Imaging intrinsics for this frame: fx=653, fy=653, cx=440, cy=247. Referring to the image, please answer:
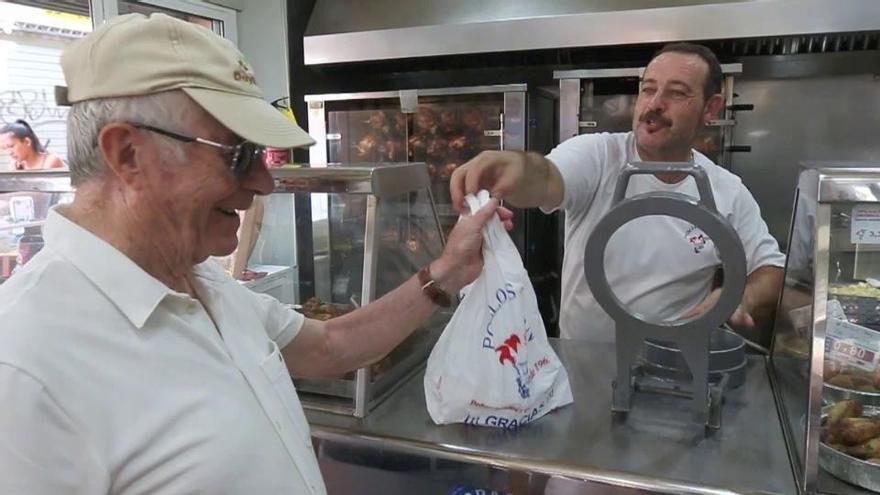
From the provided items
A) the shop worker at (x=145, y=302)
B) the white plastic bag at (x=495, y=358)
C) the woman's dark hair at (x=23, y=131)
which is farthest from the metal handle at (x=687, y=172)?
the woman's dark hair at (x=23, y=131)

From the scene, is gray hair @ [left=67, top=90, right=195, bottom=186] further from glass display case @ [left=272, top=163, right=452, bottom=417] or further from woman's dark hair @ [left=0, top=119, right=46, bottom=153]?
woman's dark hair @ [left=0, top=119, right=46, bottom=153]

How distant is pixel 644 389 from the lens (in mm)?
1252

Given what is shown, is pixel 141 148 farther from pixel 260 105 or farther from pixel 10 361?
pixel 10 361

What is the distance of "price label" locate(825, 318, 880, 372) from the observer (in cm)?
104

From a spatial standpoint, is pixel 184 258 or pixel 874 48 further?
pixel 874 48

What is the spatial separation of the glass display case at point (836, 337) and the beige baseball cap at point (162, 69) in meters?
0.79

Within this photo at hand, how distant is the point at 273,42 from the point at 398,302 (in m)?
2.83

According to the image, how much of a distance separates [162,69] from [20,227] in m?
1.49

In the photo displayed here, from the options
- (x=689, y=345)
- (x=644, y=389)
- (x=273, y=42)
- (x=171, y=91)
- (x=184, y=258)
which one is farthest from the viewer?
(x=273, y=42)

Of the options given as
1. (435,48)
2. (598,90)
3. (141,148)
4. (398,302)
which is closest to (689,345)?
(398,302)

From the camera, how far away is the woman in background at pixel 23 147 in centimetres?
289

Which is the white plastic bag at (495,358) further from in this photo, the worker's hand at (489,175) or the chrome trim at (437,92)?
the chrome trim at (437,92)

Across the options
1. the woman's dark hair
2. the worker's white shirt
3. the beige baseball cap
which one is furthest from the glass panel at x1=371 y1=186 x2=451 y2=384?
the woman's dark hair

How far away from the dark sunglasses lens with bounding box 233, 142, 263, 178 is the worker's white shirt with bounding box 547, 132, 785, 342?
1.04m
